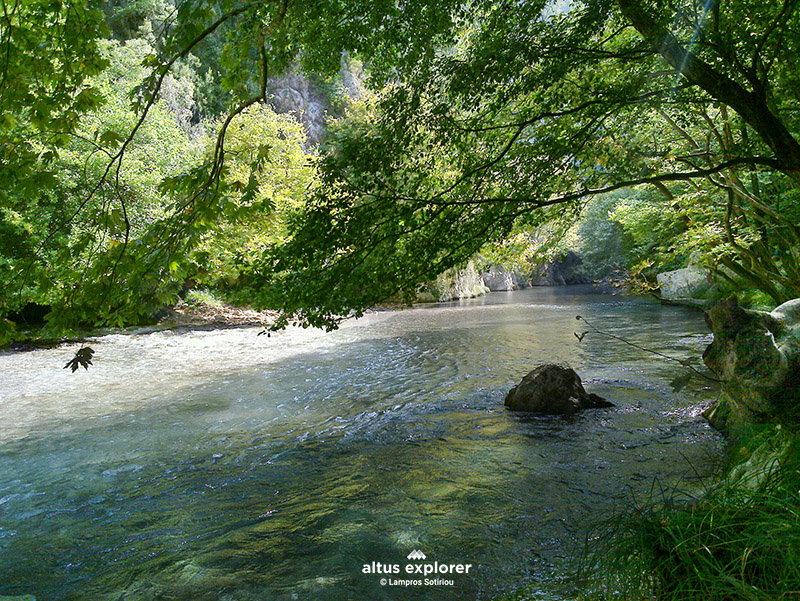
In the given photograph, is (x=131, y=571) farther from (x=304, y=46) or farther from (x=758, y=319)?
(x=758, y=319)

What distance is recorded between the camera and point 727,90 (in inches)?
157

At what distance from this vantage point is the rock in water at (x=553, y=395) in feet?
24.7

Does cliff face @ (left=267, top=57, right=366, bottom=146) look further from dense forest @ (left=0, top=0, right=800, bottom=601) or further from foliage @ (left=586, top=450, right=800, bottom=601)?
foliage @ (left=586, top=450, right=800, bottom=601)

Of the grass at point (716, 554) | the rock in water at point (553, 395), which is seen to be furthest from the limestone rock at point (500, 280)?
the grass at point (716, 554)

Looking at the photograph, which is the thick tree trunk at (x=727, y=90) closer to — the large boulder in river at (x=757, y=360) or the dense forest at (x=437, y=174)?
the dense forest at (x=437, y=174)

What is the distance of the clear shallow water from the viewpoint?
3758 mm

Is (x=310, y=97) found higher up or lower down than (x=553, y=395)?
higher up

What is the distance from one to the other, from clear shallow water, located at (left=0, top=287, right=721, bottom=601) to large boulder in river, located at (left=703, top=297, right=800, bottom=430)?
775 millimetres

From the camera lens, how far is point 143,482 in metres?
5.64

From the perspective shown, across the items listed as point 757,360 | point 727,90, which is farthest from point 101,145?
point 757,360

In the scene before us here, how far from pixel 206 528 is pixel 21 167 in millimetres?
3431

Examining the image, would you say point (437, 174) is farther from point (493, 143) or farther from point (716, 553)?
point (716, 553)

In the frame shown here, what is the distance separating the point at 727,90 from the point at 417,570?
477 cm

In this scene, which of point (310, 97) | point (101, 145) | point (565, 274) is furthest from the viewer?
point (565, 274)
